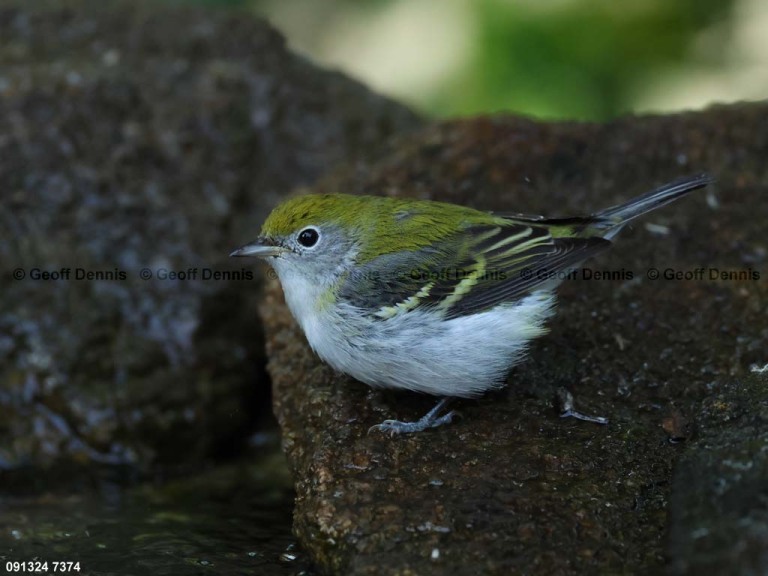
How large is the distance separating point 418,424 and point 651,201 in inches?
63.7

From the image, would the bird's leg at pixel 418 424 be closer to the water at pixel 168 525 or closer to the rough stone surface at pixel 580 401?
the rough stone surface at pixel 580 401

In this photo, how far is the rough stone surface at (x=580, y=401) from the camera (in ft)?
9.81

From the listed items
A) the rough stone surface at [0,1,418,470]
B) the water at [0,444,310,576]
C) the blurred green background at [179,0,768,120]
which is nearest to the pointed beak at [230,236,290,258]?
the water at [0,444,310,576]

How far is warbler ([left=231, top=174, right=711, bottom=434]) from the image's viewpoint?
3742 millimetres

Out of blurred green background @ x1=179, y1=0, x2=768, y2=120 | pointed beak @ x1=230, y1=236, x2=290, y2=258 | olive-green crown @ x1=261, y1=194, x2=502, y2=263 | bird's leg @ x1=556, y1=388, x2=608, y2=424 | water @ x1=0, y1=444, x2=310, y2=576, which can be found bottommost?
water @ x1=0, y1=444, x2=310, y2=576

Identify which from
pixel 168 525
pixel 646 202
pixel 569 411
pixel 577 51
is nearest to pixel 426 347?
pixel 569 411

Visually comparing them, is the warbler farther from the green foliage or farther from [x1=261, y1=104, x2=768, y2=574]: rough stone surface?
the green foliage

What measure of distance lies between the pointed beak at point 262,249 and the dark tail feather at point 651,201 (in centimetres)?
158

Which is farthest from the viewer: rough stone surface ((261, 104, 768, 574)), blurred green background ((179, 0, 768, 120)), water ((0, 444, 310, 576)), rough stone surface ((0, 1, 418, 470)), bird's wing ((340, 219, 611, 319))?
blurred green background ((179, 0, 768, 120))

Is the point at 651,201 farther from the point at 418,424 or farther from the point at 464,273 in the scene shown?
the point at 418,424

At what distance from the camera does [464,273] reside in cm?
394

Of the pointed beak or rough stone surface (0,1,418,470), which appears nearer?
the pointed beak

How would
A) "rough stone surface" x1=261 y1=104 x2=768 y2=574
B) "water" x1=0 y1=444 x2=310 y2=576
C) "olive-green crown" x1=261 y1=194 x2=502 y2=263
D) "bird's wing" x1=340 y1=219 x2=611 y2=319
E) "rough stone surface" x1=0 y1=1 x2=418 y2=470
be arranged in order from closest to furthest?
"rough stone surface" x1=261 y1=104 x2=768 y2=574, "water" x1=0 y1=444 x2=310 y2=576, "bird's wing" x1=340 y1=219 x2=611 y2=319, "olive-green crown" x1=261 y1=194 x2=502 y2=263, "rough stone surface" x1=0 y1=1 x2=418 y2=470

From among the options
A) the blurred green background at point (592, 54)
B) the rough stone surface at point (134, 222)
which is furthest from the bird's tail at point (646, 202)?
the blurred green background at point (592, 54)
